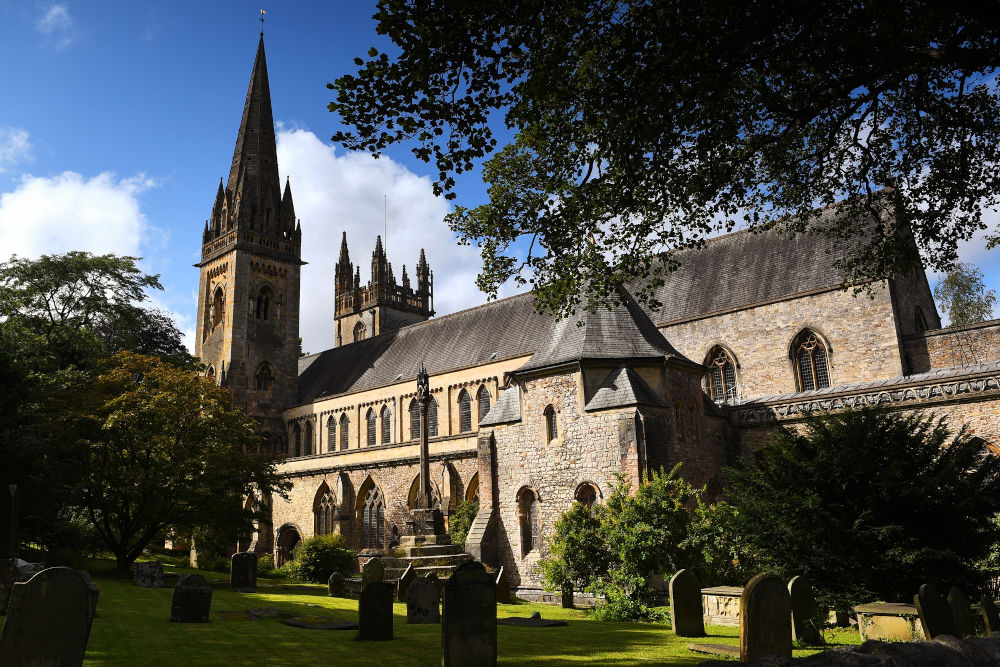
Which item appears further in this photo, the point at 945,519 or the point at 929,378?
the point at 929,378

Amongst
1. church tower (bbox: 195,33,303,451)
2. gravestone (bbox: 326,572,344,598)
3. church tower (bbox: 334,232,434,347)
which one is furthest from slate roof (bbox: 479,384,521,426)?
church tower (bbox: 334,232,434,347)

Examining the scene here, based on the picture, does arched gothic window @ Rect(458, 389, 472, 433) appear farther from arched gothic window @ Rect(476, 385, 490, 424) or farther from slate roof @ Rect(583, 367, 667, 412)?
slate roof @ Rect(583, 367, 667, 412)

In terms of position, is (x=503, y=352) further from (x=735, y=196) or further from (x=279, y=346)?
(x=735, y=196)

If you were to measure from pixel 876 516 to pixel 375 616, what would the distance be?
807 cm

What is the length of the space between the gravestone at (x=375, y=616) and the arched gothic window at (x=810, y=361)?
22.7 m

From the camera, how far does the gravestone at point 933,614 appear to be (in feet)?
30.6

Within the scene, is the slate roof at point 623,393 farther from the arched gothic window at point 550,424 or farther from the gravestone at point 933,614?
the gravestone at point 933,614

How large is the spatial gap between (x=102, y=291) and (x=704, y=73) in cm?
3508

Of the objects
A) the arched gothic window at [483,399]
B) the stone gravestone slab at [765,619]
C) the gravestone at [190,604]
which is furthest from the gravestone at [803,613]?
the arched gothic window at [483,399]

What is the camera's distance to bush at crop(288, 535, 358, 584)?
2905cm

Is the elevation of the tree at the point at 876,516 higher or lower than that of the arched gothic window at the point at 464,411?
lower

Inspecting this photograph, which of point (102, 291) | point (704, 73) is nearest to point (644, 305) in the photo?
point (704, 73)

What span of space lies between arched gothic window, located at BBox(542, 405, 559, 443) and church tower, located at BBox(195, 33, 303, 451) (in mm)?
31309

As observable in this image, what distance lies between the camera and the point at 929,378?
22156 millimetres
